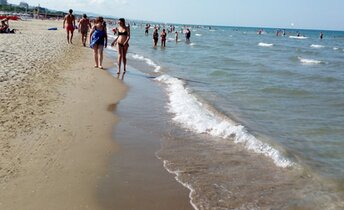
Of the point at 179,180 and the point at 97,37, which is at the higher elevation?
the point at 97,37

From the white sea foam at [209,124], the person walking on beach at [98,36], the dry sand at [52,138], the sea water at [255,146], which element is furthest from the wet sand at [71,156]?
the person walking on beach at [98,36]

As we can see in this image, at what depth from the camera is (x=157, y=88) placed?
405 inches

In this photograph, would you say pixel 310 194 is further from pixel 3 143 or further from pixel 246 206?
pixel 3 143

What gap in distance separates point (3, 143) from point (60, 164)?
0.86 m

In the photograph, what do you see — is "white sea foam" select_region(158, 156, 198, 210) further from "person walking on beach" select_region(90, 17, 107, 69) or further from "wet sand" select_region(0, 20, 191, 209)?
"person walking on beach" select_region(90, 17, 107, 69)

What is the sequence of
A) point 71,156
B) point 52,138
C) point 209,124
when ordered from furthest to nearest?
1. point 209,124
2. point 52,138
3. point 71,156

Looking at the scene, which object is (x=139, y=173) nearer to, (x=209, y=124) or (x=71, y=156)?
(x=71, y=156)

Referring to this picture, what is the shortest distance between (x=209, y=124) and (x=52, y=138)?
2.80 meters

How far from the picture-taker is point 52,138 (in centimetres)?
497

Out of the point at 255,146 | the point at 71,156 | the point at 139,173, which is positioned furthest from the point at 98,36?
the point at 139,173

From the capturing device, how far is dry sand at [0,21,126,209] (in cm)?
353

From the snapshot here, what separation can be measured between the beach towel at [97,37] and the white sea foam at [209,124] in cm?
341

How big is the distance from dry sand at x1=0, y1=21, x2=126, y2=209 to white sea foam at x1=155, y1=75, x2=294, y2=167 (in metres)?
1.28

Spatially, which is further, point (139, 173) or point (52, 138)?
point (52, 138)
